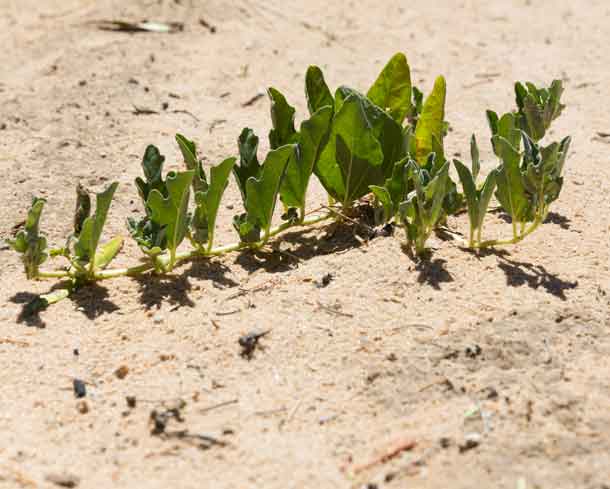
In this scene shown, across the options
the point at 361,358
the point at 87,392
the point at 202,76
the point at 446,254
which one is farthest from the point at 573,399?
the point at 202,76

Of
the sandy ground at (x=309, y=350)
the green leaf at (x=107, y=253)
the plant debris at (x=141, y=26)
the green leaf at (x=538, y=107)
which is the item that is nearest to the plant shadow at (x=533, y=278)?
the sandy ground at (x=309, y=350)

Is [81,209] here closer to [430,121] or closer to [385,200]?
[385,200]

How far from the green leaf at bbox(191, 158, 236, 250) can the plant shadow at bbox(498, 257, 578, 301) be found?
936mm

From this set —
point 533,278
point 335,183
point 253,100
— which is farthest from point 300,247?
point 253,100

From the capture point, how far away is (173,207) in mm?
2797

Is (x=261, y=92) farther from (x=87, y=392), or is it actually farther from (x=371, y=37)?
(x=87, y=392)

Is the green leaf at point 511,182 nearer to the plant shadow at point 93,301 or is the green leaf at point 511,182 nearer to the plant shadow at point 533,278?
the plant shadow at point 533,278

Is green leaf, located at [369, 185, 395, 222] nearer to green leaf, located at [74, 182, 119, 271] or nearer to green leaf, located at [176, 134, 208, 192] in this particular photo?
green leaf, located at [176, 134, 208, 192]

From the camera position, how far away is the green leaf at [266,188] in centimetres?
288

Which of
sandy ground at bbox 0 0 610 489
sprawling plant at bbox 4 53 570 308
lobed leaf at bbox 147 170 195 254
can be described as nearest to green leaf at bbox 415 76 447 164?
sprawling plant at bbox 4 53 570 308

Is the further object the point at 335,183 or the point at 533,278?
the point at 335,183

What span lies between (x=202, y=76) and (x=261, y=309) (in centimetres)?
231

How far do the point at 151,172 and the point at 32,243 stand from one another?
452 mm

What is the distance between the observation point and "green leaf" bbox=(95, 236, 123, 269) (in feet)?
9.58
